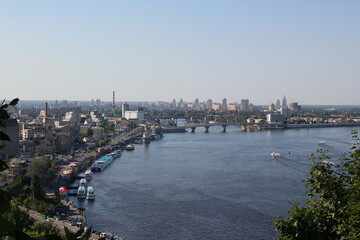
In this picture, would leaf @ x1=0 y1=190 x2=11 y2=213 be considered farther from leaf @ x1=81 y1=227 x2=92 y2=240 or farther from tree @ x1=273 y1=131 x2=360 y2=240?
tree @ x1=273 y1=131 x2=360 y2=240

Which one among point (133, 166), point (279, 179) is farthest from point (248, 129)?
point (279, 179)

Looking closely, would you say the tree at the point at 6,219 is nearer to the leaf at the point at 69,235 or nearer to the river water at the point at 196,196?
the leaf at the point at 69,235

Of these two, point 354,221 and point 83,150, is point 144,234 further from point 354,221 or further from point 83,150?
point 83,150

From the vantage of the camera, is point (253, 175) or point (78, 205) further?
point (253, 175)

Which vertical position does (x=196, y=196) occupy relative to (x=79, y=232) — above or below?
below

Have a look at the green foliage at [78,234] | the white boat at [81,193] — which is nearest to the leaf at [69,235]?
the green foliage at [78,234]

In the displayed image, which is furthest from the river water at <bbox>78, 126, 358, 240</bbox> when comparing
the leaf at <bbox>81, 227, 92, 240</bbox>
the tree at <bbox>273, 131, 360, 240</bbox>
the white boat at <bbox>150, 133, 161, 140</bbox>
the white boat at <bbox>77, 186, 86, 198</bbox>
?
the white boat at <bbox>150, 133, 161, 140</bbox>

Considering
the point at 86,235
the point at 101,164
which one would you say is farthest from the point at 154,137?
the point at 86,235

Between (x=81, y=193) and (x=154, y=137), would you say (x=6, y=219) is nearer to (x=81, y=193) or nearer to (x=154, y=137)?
(x=81, y=193)
